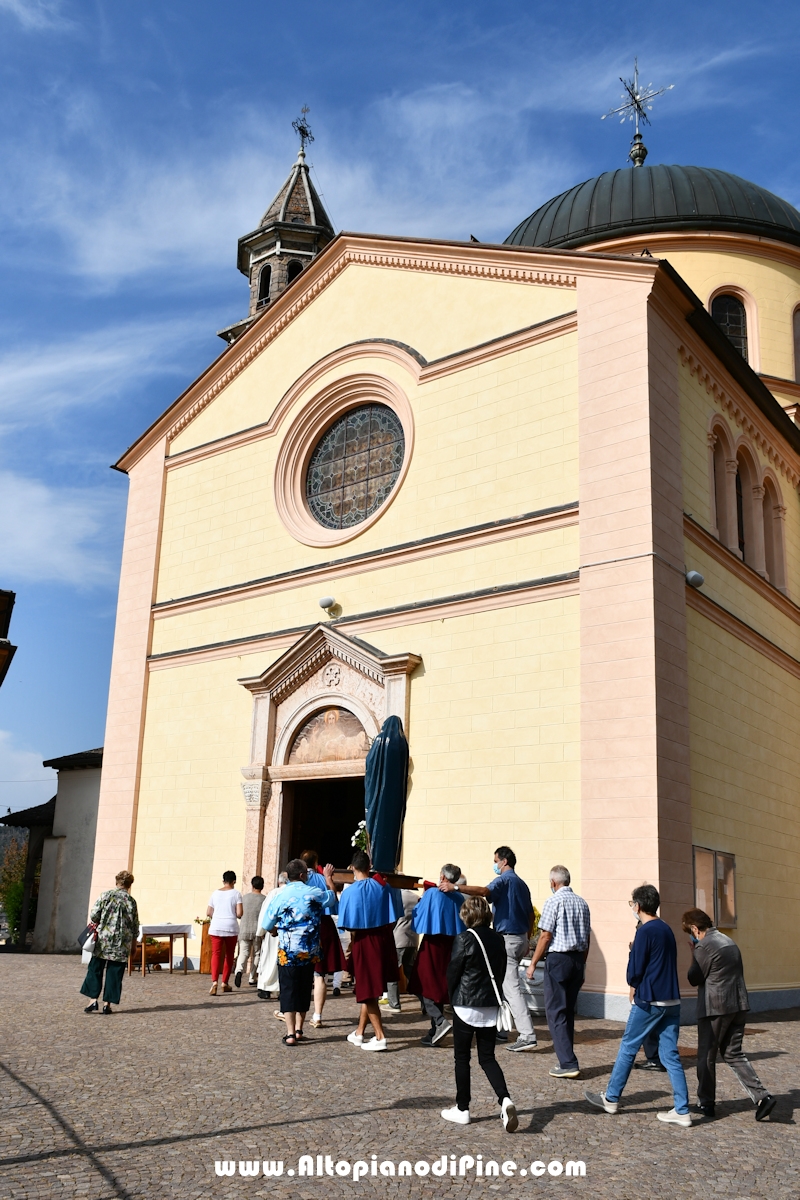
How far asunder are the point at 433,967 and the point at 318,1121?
9.81ft

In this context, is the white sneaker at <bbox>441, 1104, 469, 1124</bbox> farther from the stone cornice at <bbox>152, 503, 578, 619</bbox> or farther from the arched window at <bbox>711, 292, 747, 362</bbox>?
the arched window at <bbox>711, 292, 747, 362</bbox>

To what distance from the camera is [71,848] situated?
75.2 feet

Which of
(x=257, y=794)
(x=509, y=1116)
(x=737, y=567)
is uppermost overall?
(x=737, y=567)

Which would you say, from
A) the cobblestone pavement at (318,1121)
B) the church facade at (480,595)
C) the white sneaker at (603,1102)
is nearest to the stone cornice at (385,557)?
the church facade at (480,595)

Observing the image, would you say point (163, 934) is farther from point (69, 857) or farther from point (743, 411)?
point (743, 411)

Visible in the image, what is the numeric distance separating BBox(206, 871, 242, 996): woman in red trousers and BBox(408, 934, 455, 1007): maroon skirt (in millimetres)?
3663

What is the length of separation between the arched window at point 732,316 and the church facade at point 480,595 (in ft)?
5.02

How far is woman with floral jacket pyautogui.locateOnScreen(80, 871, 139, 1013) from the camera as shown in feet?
34.8

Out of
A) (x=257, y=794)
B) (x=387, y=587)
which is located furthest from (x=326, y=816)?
(x=387, y=587)

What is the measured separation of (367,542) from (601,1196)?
1149cm

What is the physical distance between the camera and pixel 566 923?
827cm

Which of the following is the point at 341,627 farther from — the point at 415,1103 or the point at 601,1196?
the point at 601,1196

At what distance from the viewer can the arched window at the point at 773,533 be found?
17.1m

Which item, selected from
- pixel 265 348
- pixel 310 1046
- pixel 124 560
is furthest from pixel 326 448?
pixel 310 1046
